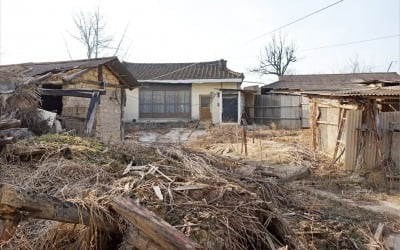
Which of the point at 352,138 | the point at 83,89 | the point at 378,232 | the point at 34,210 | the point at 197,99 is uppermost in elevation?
the point at 197,99

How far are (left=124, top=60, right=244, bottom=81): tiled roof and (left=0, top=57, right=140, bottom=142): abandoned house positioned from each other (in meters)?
6.99

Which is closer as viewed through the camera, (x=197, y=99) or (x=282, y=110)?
(x=282, y=110)

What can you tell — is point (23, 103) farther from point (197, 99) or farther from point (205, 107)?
point (205, 107)

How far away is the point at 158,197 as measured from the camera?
13.6 ft

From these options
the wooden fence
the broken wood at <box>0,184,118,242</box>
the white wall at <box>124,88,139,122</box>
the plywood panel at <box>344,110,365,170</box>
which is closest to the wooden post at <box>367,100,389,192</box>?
the plywood panel at <box>344,110,365,170</box>

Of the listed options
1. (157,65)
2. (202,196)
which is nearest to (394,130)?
(202,196)

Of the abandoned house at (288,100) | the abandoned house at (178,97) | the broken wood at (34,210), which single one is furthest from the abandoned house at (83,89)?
the abandoned house at (288,100)

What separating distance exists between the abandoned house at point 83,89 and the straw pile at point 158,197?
4120mm

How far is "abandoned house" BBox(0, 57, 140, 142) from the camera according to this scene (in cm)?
1026

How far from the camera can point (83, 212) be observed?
12.8ft

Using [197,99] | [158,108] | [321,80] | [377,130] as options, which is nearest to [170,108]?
[158,108]

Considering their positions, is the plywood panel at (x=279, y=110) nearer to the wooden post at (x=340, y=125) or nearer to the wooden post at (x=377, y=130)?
the wooden post at (x=340, y=125)

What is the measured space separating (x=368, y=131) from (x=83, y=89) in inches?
319

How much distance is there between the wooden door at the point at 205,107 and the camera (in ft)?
71.0
